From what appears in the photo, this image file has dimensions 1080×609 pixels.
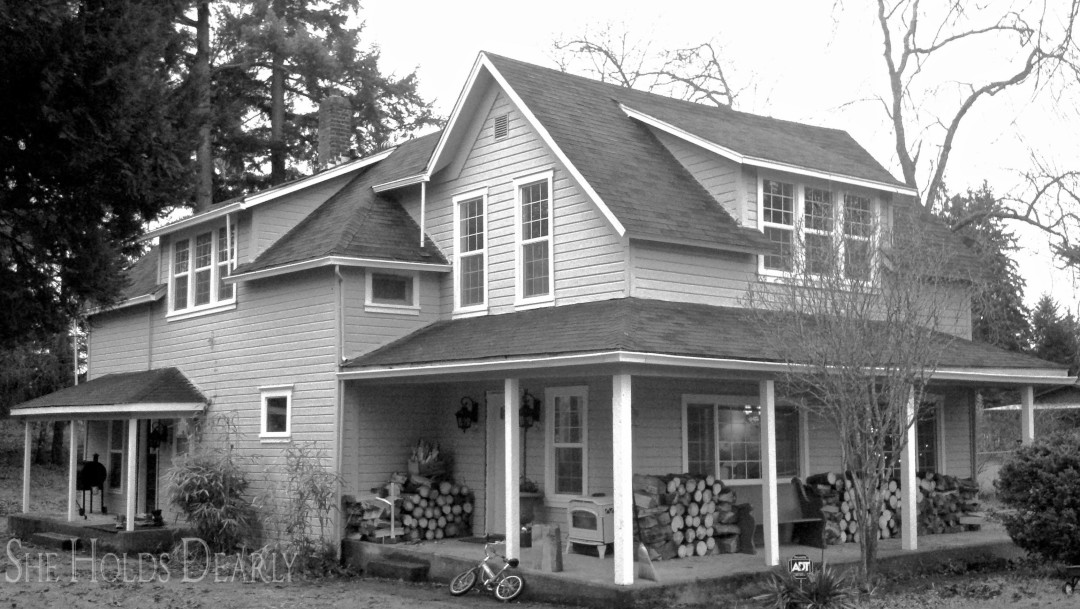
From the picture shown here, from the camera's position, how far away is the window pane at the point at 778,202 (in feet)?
57.2

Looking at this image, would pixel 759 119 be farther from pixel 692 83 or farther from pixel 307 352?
pixel 692 83

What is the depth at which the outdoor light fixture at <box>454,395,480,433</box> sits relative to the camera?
17656 millimetres

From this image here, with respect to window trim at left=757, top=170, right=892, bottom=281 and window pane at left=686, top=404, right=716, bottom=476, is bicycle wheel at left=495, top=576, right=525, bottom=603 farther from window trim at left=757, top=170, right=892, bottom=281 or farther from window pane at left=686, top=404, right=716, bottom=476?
window trim at left=757, top=170, right=892, bottom=281

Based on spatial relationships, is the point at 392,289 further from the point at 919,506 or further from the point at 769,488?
the point at 919,506

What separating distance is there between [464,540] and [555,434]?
92.7 inches

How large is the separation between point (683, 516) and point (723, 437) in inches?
78.0

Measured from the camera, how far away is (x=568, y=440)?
1652 cm

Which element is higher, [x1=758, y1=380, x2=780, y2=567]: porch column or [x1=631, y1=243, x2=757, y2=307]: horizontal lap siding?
[x1=631, y1=243, x2=757, y2=307]: horizontal lap siding

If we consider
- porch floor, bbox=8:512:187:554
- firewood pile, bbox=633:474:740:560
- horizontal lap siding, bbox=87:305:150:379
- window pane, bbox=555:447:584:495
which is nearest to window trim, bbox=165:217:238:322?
horizontal lap siding, bbox=87:305:150:379

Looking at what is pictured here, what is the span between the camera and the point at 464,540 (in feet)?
57.3

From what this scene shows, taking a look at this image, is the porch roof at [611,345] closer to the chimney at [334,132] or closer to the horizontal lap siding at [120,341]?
the chimney at [334,132]

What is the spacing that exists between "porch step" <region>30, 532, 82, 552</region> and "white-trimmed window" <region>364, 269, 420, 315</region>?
23.3ft

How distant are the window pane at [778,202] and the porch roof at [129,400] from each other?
10.6 meters

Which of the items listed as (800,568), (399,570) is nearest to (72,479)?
(399,570)
